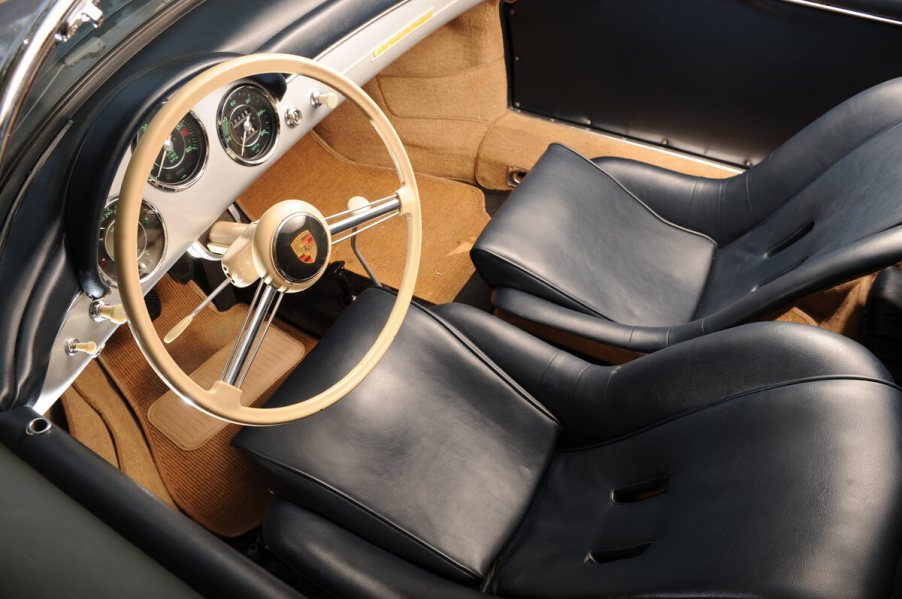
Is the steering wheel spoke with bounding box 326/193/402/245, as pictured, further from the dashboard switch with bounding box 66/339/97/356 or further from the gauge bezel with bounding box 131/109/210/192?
the dashboard switch with bounding box 66/339/97/356

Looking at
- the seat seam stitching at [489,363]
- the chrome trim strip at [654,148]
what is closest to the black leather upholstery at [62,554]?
the seat seam stitching at [489,363]

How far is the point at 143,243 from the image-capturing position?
3.59 ft

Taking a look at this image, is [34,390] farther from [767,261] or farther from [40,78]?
[767,261]

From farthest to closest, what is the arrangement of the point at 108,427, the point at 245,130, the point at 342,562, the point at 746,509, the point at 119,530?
the point at 108,427, the point at 245,130, the point at 342,562, the point at 119,530, the point at 746,509

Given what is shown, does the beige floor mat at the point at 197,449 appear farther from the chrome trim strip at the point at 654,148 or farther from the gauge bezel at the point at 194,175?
the chrome trim strip at the point at 654,148

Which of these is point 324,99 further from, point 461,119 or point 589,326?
point 461,119

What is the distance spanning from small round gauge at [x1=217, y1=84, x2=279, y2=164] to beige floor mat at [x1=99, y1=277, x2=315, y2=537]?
59 centimetres

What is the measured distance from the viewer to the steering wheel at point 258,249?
790 mm

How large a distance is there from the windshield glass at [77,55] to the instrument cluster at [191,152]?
0.54ft

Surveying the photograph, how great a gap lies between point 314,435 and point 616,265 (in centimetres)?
75

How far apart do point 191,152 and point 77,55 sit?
22cm

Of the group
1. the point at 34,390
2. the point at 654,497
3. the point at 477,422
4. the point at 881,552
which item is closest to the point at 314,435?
the point at 477,422

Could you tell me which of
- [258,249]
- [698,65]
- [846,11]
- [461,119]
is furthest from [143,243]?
[846,11]

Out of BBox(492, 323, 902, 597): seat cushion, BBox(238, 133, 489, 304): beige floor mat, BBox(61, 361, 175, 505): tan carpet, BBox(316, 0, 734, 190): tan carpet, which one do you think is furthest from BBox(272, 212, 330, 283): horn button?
BBox(316, 0, 734, 190): tan carpet
